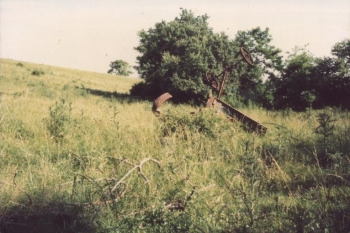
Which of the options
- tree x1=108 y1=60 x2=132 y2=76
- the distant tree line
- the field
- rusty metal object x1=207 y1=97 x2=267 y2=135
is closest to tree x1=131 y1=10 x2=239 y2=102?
the distant tree line

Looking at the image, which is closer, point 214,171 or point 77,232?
point 77,232

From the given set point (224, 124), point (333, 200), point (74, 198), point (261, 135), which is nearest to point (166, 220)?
point (74, 198)

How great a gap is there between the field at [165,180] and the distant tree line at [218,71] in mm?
7592

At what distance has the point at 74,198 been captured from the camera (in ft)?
9.62

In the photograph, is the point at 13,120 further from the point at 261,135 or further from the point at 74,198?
the point at 261,135

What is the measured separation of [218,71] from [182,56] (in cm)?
263

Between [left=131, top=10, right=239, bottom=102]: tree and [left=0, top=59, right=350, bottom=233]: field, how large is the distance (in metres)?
11.6

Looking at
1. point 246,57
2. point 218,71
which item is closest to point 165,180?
point 246,57

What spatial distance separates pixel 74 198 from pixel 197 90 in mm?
15378

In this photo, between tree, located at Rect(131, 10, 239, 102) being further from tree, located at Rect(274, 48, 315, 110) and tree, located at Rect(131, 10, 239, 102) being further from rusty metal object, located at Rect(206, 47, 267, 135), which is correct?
rusty metal object, located at Rect(206, 47, 267, 135)

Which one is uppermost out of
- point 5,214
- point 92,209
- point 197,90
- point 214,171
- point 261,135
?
point 197,90

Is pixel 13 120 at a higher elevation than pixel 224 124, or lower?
lower

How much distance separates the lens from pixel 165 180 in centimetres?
339

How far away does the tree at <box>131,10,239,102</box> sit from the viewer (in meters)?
17.9
